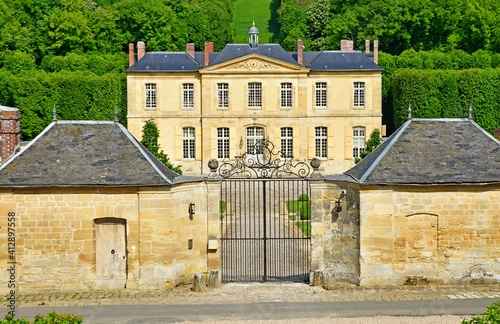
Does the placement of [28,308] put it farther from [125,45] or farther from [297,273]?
[125,45]

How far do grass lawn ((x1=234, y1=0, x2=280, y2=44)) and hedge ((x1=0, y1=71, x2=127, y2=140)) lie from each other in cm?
3303

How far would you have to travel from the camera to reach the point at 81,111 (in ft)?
171

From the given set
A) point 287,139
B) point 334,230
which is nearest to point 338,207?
point 334,230

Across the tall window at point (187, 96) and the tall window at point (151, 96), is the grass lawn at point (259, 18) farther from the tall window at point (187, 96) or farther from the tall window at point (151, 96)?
the tall window at point (151, 96)

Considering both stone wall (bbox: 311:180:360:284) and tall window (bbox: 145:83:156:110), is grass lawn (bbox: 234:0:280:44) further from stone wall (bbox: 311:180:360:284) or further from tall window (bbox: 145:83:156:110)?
stone wall (bbox: 311:180:360:284)

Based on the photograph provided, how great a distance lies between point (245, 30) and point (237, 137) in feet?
136

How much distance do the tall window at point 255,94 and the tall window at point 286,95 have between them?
1331 mm

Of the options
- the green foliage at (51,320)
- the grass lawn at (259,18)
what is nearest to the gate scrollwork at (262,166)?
the green foliage at (51,320)

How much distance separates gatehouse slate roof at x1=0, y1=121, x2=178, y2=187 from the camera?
2058cm

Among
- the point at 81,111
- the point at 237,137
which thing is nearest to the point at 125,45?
the point at 81,111

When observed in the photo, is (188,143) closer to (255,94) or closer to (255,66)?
(255,94)

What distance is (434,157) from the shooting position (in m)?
21.3

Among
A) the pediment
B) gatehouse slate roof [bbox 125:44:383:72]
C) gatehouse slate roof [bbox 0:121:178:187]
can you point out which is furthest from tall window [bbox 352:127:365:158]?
gatehouse slate roof [bbox 0:121:178:187]

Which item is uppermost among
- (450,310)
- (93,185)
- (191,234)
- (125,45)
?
(125,45)
